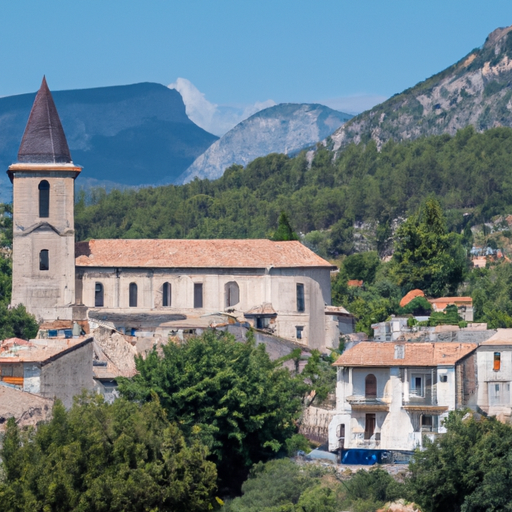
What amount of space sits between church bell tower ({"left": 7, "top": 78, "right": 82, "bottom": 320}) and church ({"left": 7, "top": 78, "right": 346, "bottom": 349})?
1.7 inches

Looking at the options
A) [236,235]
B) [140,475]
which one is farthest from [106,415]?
[236,235]

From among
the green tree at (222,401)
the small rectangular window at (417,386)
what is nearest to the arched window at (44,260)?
the green tree at (222,401)

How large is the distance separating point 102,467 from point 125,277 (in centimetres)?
2506

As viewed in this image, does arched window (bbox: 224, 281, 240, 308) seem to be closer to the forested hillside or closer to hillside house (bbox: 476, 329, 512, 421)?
hillside house (bbox: 476, 329, 512, 421)

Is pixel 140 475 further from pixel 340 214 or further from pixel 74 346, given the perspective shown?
pixel 340 214

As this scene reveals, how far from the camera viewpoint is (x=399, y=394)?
4453 centimetres

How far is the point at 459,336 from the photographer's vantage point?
2002 inches

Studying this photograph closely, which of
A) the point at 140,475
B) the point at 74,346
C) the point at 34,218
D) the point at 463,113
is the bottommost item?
the point at 140,475

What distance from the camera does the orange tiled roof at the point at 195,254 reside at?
57312 mm

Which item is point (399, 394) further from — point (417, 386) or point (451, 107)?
point (451, 107)

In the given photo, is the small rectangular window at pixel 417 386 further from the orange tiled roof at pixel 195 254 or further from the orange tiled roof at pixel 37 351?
the orange tiled roof at pixel 195 254

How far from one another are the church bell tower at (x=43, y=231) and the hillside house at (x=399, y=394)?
16.1 meters

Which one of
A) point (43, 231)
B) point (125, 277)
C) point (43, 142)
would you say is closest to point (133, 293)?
point (125, 277)

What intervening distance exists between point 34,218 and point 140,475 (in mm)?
26592
